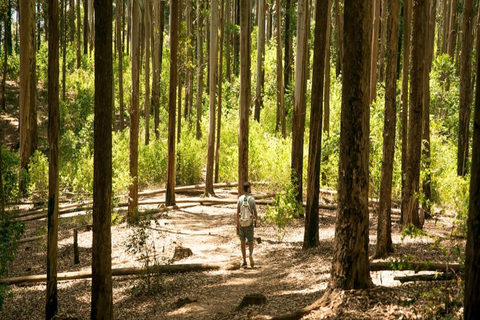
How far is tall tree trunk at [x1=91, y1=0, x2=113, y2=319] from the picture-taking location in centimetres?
651

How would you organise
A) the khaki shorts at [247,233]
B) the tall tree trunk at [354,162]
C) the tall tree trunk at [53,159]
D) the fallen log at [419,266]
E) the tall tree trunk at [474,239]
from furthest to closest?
1. the khaki shorts at [247,233]
2. the tall tree trunk at [53,159]
3. the tall tree trunk at [354,162]
4. the fallen log at [419,266]
5. the tall tree trunk at [474,239]

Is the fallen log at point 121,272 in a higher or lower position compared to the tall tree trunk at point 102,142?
lower

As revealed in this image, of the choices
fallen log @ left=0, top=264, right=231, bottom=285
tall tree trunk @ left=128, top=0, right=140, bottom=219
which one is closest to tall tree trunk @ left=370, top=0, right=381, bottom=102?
tall tree trunk @ left=128, top=0, right=140, bottom=219

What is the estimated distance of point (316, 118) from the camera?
10.4 metres

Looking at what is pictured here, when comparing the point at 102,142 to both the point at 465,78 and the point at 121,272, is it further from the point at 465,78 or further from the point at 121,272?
the point at 465,78

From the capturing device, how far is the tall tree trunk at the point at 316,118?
400 inches

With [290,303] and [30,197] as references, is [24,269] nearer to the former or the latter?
[30,197]

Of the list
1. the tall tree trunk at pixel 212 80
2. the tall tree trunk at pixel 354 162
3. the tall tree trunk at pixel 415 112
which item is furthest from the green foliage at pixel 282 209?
the tall tree trunk at pixel 354 162

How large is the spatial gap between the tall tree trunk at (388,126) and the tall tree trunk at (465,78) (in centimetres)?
731

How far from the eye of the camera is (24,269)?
11625mm

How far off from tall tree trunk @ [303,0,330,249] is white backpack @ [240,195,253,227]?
158 cm

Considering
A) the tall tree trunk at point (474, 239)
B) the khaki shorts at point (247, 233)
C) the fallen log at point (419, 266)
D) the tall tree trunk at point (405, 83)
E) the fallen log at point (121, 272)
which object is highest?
the tall tree trunk at point (405, 83)

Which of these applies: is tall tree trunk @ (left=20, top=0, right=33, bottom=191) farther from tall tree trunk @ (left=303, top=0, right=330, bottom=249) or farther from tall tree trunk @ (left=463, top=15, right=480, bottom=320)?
tall tree trunk @ (left=463, top=15, right=480, bottom=320)

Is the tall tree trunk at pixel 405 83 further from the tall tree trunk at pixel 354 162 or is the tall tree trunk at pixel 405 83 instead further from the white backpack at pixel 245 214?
the tall tree trunk at pixel 354 162
